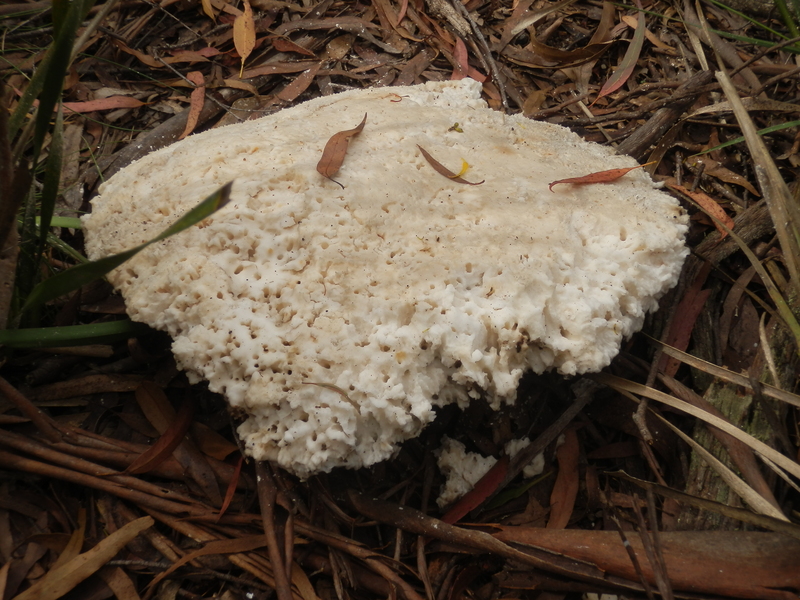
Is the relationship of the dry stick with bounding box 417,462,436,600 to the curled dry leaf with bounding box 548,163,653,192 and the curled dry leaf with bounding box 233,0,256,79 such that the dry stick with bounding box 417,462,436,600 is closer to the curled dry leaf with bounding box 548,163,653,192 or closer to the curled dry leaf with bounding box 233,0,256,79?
the curled dry leaf with bounding box 548,163,653,192

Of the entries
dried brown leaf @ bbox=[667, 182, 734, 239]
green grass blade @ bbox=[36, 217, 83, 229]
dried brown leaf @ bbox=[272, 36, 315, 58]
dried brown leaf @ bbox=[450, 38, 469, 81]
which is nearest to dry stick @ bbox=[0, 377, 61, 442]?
green grass blade @ bbox=[36, 217, 83, 229]

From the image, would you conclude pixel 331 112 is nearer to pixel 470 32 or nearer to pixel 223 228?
pixel 223 228

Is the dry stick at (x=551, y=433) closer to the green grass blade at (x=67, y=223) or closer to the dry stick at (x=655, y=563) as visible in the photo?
the dry stick at (x=655, y=563)

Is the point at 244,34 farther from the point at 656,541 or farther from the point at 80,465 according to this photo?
the point at 656,541

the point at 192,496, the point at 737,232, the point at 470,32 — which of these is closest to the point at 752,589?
the point at 737,232

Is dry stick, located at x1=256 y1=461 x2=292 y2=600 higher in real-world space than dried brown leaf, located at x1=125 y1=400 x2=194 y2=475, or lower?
lower

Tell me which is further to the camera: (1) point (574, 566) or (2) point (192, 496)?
(2) point (192, 496)
